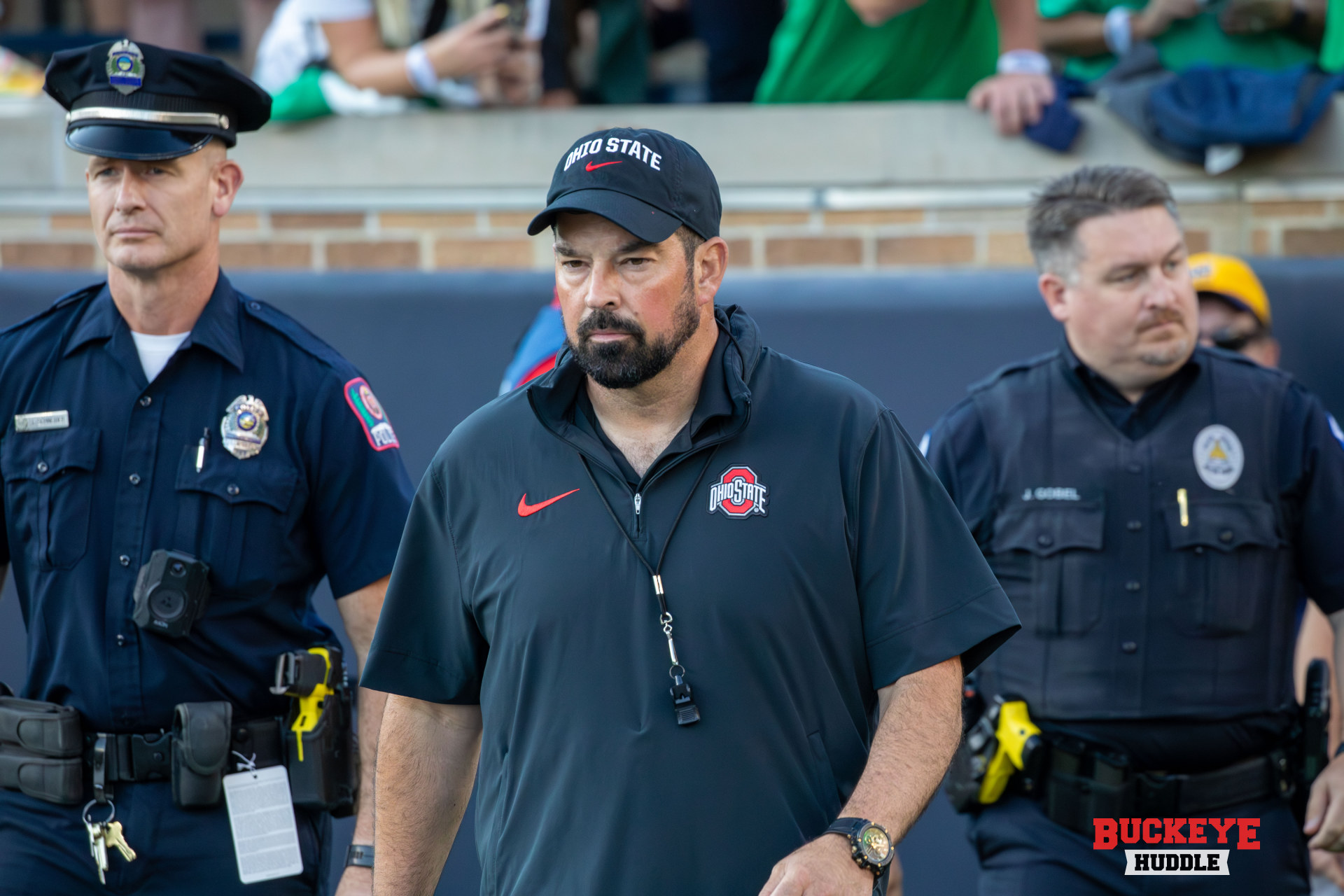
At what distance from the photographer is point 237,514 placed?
3184 millimetres

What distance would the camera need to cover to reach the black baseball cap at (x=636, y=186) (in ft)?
7.70

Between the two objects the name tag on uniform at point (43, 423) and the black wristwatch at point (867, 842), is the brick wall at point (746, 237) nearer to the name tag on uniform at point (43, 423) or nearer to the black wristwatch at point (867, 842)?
the name tag on uniform at point (43, 423)

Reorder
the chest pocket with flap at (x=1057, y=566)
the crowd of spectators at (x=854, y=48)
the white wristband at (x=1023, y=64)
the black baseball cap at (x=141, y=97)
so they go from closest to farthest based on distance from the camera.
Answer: the black baseball cap at (x=141, y=97)
the chest pocket with flap at (x=1057, y=566)
the white wristband at (x=1023, y=64)
the crowd of spectators at (x=854, y=48)

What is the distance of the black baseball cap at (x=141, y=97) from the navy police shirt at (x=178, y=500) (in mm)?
356

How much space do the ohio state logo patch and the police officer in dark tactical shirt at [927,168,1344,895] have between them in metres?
1.43

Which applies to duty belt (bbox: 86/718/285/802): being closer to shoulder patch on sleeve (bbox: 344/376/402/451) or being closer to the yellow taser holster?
shoulder patch on sleeve (bbox: 344/376/402/451)

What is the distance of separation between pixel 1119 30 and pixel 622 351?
3.68 metres

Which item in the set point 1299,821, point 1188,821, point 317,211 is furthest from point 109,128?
point 1299,821

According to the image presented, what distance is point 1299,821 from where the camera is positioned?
354 cm

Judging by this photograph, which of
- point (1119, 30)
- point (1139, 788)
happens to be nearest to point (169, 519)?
point (1139, 788)

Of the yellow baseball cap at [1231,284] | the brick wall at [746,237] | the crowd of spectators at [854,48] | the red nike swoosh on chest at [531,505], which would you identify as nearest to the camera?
the red nike swoosh on chest at [531,505]

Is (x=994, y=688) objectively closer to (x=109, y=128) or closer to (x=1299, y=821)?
(x=1299, y=821)

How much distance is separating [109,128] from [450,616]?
1.46m

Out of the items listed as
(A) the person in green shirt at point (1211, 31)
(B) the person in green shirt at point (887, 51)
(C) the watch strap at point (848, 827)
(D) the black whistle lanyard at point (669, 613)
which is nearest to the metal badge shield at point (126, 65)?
(D) the black whistle lanyard at point (669, 613)
